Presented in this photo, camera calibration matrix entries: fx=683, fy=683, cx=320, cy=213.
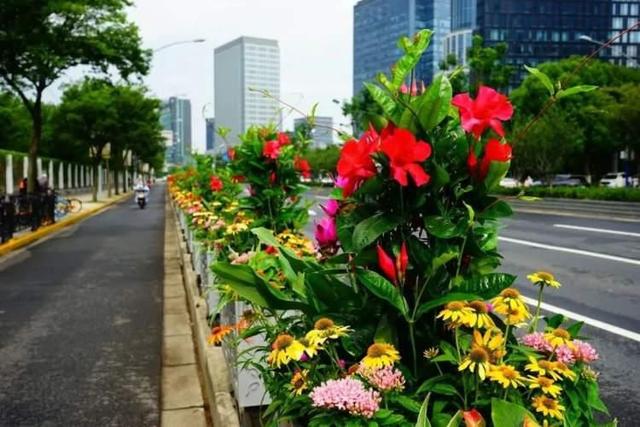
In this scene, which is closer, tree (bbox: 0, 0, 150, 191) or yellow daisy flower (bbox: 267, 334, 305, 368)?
yellow daisy flower (bbox: 267, 334, 305, 368)

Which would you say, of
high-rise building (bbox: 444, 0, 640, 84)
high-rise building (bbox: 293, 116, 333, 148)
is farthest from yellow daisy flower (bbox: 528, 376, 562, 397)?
high-rise building (bbox: 444, 0, 640, 84)

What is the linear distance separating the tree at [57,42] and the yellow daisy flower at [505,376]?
18196 mm

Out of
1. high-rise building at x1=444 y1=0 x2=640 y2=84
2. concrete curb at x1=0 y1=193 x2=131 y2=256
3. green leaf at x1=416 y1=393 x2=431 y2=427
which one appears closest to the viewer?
green leaf at x1=416 y1=393 x2=431 y2=427

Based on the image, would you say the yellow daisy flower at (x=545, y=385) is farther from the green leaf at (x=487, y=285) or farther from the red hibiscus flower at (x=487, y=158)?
the red hibiscus flower at (x=487, y=158)

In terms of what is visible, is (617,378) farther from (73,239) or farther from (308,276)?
(73,239)

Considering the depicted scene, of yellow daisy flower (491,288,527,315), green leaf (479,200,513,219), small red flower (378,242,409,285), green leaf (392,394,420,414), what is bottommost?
green leaf (392,394,420,414)

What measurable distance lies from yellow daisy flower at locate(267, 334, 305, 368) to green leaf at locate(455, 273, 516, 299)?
0.57m

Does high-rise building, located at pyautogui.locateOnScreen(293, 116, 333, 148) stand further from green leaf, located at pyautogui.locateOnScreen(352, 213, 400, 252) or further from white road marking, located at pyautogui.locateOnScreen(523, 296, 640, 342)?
white road marking, located at pyautogui.locateOnScreen(523, 296, 640, 342)

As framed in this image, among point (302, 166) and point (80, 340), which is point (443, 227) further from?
point (80, 340)

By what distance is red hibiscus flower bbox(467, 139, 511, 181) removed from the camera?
216cm

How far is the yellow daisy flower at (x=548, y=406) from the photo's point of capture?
6.22ft

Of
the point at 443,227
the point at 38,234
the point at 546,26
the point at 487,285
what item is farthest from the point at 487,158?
the point at 546,26

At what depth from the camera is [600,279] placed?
→ 32.2 ft

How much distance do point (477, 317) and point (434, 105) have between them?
679 mm
